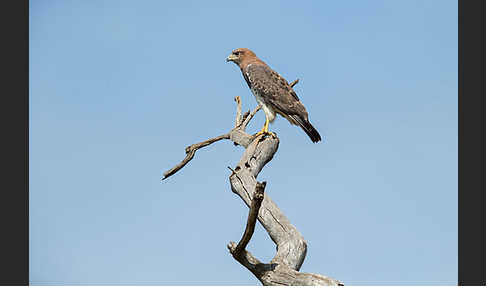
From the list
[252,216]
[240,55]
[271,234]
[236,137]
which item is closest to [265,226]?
Answer: [271,234]

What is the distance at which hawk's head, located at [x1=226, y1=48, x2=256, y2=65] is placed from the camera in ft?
28.6

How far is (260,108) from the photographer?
28.7 ft

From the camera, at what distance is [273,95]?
806 cm

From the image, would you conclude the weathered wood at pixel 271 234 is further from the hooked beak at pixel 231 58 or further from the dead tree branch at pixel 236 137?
the hooked beak at pixel 231 58

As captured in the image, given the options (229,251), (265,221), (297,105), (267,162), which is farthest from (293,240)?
(297,105)

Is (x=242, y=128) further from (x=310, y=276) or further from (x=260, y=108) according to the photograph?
(x=310, y=276)

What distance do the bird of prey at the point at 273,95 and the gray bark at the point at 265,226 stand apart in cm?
38

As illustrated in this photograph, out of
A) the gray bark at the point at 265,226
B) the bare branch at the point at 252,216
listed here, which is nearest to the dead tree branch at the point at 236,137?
the gray bark at the point at 265,226

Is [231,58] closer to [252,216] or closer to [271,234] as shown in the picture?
[271,234]

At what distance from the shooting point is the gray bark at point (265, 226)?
5.88 metres

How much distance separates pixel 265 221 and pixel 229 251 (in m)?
0.81

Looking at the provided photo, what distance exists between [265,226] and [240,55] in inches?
121

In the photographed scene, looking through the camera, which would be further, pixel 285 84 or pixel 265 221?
pixel 285 84

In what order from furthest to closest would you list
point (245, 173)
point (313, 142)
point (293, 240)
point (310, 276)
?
point (313, 142)
point (245, 173)
point (293, 240)
point (310, 276)
